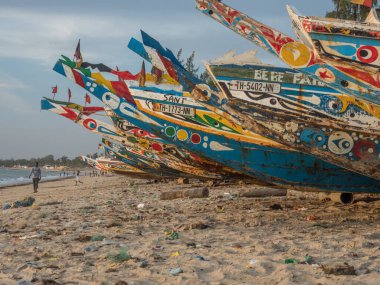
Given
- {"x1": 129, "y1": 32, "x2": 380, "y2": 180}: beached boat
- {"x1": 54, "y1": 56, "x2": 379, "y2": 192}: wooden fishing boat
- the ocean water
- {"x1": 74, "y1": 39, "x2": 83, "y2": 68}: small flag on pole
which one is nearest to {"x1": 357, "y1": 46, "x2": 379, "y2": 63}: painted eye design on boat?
{"x1": 129, "y1": 32, "x2": 380, "y2": 180}: beached boat

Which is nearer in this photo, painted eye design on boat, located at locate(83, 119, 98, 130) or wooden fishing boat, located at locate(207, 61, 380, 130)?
wooden fishing boat, located at locate(207, 61, 380, 130)

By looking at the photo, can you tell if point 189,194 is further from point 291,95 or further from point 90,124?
point 90,124

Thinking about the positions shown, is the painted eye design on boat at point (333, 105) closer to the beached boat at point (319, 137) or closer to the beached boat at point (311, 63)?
the beached boat at point (319, 137)

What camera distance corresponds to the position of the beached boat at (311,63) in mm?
5680

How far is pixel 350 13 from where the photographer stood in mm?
22547

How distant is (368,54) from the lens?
551cm

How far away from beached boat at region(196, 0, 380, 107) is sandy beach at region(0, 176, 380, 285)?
182 centimetres

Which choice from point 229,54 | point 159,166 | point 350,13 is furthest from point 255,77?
point 350,13

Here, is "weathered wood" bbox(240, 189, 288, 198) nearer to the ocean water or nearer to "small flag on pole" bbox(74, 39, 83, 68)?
"small flag on pole" bbox(74, 39, 83, 68)

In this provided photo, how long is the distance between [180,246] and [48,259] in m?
1.46

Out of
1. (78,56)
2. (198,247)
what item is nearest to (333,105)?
(198,247)

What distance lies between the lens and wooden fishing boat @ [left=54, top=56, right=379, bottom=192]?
8016 millimetres

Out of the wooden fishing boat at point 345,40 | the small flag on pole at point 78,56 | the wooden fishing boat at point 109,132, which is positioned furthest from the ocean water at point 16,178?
the wooden fishing boat at point 345,40

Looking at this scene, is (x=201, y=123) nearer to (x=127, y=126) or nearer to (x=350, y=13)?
(x=127, y=126)
